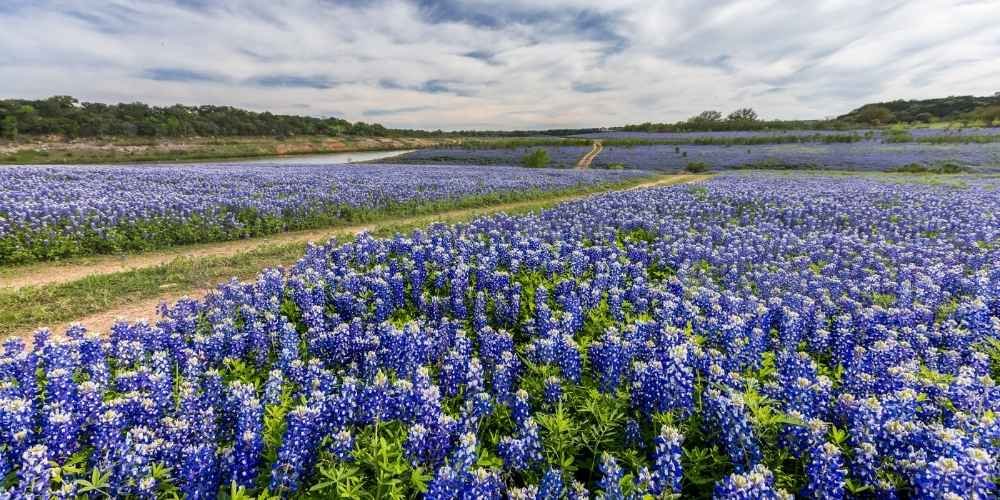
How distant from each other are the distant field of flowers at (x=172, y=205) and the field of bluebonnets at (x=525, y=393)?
874cm

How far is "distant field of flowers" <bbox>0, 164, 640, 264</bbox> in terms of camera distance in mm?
12141

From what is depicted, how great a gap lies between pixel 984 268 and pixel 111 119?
11099cm

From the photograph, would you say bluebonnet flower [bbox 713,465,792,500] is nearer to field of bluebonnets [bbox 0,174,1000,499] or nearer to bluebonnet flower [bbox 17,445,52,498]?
field of bluebonnets [bbox 0,174,1000,499]

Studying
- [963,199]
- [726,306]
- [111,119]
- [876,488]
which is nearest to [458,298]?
[726,306]

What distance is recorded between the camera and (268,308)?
6371 millimetres

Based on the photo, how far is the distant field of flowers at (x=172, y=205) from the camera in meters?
12.1

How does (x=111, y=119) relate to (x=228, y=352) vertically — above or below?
above

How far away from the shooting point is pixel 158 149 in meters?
73.2

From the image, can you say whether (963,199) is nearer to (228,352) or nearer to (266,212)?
(228,352)

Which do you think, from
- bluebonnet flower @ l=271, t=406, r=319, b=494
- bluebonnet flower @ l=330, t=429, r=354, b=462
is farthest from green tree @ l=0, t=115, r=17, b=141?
bluebonnet flower @ l=330, t=429, r=354, b=462

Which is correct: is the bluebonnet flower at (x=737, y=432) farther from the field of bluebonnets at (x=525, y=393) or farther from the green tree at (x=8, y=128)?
the green tree at (x=8, y=128)

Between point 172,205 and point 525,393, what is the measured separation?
53.8ft

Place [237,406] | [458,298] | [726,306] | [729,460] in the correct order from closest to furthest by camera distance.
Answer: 1. [729,460]
2. [237,406]
3. [726,306]
4. [458,298]

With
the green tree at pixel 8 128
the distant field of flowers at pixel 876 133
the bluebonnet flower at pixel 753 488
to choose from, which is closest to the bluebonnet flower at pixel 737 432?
the bluebonnet flower at pixel 753 488
